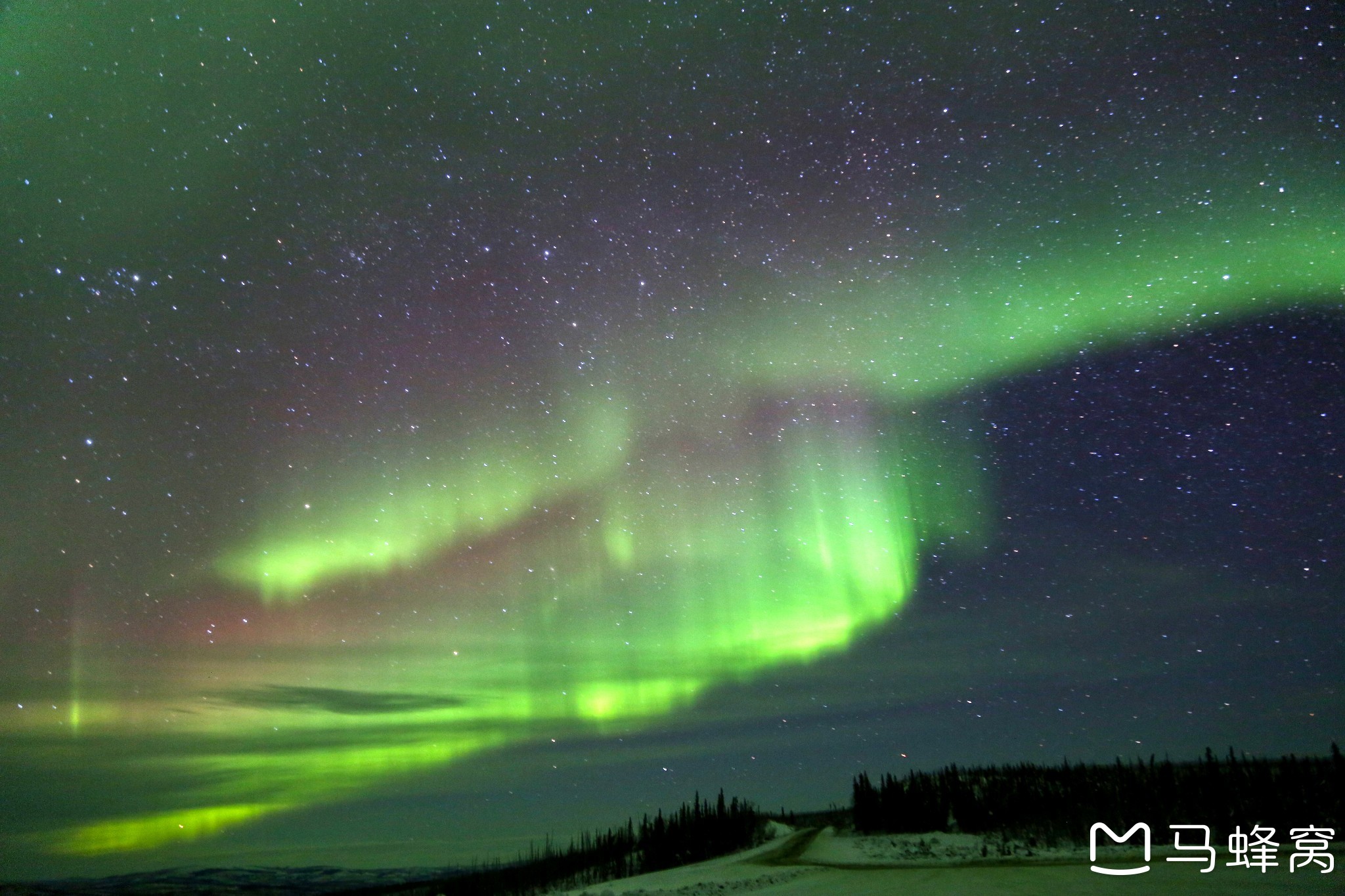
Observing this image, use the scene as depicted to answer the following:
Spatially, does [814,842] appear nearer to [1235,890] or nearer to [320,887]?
[1235,890]

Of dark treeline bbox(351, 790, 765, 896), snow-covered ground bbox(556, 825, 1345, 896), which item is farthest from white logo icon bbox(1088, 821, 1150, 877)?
dark treeline bbox(351, 790, 765, 896)

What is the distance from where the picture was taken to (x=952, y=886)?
2450 centimetres

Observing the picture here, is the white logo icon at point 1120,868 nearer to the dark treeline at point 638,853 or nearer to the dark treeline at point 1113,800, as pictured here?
the dark treeline at point 1113,800

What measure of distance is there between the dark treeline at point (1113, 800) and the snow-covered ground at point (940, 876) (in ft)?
24.4

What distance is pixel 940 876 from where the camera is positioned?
27859mm

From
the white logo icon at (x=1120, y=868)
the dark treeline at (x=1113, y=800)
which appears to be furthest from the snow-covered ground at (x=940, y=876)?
the dark treeline at (x=1113, y=800)

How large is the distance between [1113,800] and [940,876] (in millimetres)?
28849

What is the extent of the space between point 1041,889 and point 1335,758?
28.3 metres

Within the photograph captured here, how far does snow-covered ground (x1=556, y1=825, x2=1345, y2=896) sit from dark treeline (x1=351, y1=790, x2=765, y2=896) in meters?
12.3

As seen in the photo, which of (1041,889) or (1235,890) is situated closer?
(1235,890)

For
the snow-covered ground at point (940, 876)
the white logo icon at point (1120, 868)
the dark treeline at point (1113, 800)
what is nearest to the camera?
the snow-covered ground at point (940, 876)

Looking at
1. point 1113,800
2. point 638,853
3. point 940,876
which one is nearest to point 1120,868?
point 940,876

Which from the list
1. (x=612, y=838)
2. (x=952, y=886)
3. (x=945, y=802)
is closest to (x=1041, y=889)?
(x=952, y=886)

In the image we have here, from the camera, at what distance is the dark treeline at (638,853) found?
55844mm
